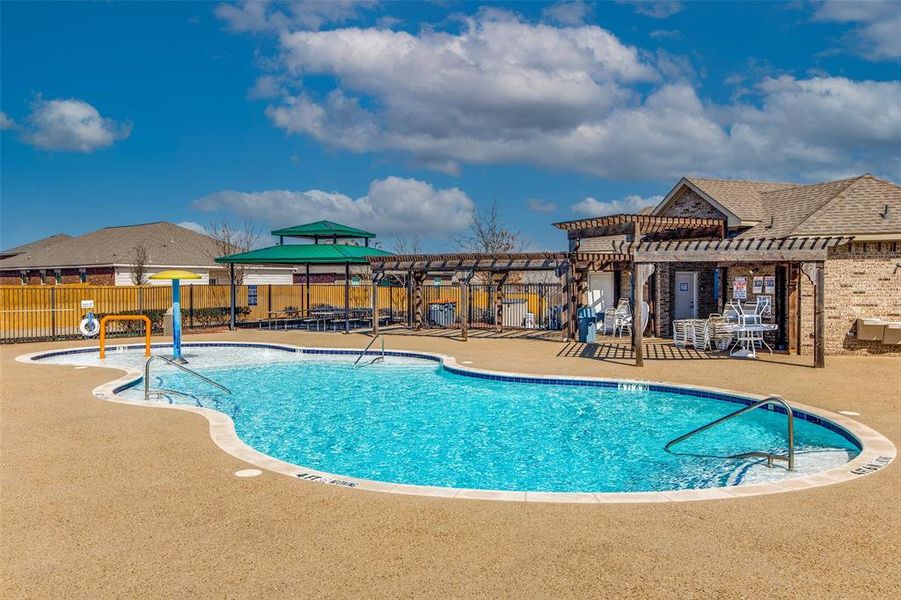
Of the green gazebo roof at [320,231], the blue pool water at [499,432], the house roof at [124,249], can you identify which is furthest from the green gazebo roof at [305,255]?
the house roof at [124,249]

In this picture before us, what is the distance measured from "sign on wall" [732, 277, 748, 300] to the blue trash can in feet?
12.5

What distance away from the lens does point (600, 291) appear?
76.0ft

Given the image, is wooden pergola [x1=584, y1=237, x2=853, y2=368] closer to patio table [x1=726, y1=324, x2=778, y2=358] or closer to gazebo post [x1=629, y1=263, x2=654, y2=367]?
gazebo post [x1=629, y1=263, x2=654, y2=367]

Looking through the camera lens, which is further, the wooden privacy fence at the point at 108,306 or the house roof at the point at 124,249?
the house roof at the point at 124,249

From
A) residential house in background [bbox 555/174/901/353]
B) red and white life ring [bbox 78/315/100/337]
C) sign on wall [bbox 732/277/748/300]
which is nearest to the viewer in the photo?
residential house in background [bbox 555/174/901/353]

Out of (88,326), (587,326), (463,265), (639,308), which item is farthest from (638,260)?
(88,326)

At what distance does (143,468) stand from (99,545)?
1.85 m

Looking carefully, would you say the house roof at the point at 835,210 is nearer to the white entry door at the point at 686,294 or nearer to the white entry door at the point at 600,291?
the white entry door at the point at 686,294

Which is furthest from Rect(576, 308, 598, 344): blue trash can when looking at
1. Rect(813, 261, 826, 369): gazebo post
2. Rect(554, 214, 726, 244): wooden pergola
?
Rect(813, 261, 826, 369): gazebo post

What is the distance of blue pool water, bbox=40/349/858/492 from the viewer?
287 inches

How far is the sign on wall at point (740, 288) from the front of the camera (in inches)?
683

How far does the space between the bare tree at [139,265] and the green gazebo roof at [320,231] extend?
1395 centimetres

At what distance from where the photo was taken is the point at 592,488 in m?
6.91

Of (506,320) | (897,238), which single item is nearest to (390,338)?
(506,320)
